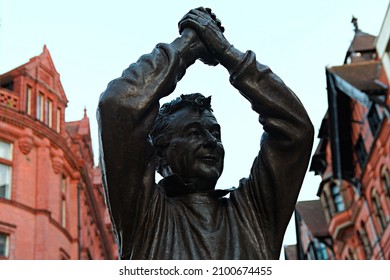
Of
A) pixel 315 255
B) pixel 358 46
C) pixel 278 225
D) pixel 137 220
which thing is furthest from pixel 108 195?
pixel 315 255

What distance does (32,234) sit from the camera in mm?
24578

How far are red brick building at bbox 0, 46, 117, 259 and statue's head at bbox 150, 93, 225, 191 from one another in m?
20.9

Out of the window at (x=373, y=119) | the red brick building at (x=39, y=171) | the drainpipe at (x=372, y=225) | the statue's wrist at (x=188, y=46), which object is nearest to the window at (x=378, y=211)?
the drainpipe at (x=372, y=225)

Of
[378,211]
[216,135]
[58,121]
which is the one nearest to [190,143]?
[216,135]

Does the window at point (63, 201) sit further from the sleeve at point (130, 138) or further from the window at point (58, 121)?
the sleeve at point (130, 138)

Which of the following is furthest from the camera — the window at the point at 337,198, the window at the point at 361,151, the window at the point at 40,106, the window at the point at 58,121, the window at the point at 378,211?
the window at the point at 337,198

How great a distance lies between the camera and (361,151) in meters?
29.5

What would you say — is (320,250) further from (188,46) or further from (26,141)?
(188,46)

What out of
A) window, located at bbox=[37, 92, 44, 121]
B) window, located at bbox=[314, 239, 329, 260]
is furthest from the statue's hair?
window, located at bbox=[314, 239, 329, 260]

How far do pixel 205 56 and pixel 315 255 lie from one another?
3914cm

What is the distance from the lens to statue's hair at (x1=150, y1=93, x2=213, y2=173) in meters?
3.17

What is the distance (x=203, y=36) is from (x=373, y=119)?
2512 centimetres

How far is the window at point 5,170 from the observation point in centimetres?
2445
